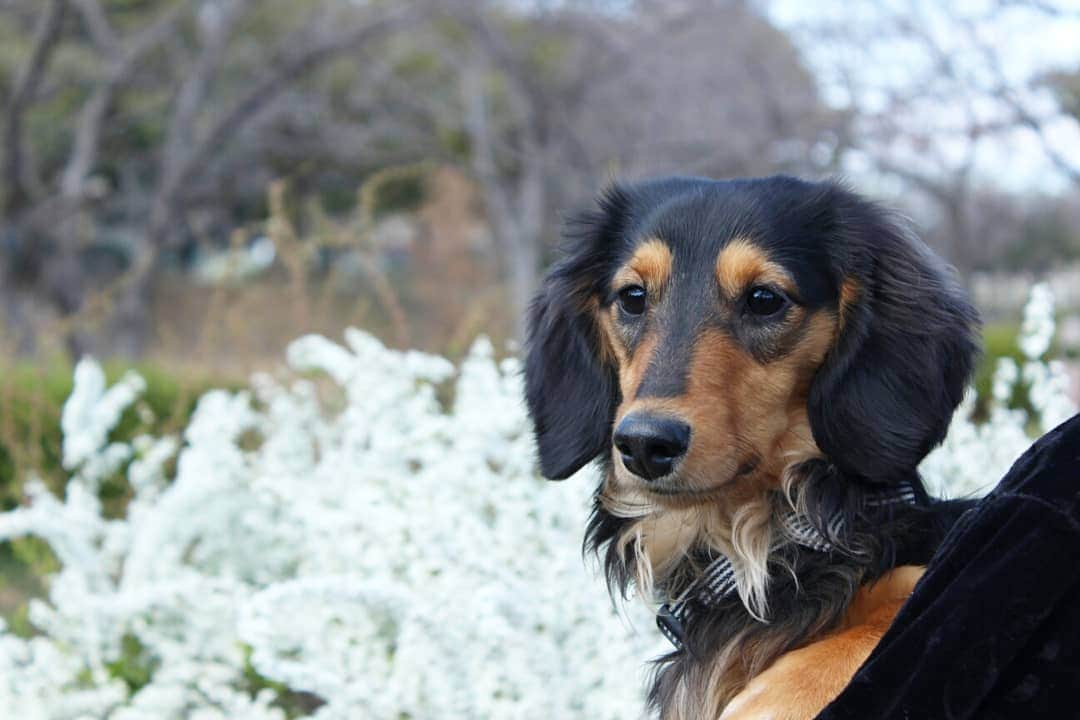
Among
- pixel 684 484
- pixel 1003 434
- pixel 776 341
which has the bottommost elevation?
pixel 1003 434

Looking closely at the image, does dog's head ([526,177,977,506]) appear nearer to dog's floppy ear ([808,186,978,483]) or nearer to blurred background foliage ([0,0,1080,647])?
dog's floppy ear ([808,186,978,483])

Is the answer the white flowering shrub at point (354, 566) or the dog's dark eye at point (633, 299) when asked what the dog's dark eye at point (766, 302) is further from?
the white flowering shrub at point (354, 566)

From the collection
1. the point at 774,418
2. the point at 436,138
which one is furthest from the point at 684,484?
the point at 436,138

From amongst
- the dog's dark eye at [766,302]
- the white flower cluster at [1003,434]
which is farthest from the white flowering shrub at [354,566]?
the dog's dark eye at [766,302]

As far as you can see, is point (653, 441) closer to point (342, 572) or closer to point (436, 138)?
point (342, 572)

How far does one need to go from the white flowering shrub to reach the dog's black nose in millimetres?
707

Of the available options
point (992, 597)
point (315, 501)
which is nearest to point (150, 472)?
point (315, 501)

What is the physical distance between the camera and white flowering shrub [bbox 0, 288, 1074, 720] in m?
3.17

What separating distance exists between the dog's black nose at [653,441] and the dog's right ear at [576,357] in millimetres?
450

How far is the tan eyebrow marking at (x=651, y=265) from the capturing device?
7.78 ft

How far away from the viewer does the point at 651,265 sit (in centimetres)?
238

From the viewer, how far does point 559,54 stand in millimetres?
16844

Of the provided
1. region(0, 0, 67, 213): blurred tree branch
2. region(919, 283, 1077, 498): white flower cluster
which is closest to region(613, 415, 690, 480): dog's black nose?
region(919, 283, 1077, 498): white flower cluster

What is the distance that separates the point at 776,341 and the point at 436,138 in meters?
16.3
